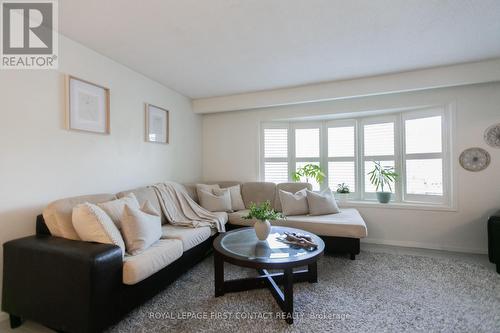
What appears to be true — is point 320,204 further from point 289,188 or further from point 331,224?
A: point 289,188

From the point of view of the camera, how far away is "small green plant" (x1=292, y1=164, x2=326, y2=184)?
13.2 feet

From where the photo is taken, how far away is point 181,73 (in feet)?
10.3

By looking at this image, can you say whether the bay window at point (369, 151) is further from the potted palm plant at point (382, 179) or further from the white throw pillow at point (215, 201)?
the white throw pillow at point (215, 201)

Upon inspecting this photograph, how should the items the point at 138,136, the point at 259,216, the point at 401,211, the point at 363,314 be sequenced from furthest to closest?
1. the point at 401,211
2. the point at 138,136
3. the point at 259,216
4. the point at 363,314

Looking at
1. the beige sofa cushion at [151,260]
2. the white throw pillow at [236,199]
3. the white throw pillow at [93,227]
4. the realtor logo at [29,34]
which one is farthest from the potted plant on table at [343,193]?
the realtor logo at [29,34]

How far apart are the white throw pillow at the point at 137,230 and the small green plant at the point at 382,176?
3.42 meters

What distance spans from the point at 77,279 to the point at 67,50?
2.11m

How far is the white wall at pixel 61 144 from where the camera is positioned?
1.87 metres

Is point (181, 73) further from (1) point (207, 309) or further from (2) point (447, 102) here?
(2) point (447, 102)

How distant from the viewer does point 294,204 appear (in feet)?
11.3

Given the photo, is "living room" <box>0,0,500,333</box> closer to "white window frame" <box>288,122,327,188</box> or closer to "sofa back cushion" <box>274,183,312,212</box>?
"sofa back cushion" <box>274,183,312,212</box>

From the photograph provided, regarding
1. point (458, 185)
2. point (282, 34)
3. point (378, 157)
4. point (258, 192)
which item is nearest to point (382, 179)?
point (378, 157)

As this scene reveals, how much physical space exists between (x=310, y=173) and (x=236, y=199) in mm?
1376

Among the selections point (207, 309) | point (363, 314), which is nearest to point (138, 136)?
point (207, 309)
